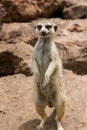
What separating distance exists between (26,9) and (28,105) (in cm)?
285

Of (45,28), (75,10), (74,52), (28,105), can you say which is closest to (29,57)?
(74,52)

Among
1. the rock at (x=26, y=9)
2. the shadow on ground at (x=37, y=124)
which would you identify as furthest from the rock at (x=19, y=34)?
the shadow on ground at (x=37, y=124)

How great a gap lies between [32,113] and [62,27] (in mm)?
2588

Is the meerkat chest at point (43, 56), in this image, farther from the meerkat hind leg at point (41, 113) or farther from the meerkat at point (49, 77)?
the meerkat hind leg at point (41, 113)

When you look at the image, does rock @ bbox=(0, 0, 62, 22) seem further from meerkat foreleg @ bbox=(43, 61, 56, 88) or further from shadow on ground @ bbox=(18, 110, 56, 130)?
meerkat foreleg @ bbox=(43, 61, 56, 88)

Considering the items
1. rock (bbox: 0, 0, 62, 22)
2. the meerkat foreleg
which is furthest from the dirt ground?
rock (bbox: 0, 0, 62, 22)

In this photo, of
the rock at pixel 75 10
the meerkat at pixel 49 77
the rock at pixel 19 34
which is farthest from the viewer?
the rock at pixel 75 10

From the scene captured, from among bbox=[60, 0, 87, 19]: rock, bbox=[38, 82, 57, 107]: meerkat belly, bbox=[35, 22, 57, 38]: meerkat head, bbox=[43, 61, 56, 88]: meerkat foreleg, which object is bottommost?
bbox=[60, 0, 87, 19]: rock

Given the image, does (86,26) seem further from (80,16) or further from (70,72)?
(70,72)

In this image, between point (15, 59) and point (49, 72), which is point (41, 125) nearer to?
point (49, 72)

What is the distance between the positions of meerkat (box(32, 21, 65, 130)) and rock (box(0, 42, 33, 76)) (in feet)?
5.02

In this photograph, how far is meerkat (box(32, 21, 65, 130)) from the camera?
14.8 ft

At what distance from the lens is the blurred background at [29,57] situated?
16.2ft

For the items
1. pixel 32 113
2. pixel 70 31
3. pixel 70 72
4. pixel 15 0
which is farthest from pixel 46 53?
pixel 15 0
